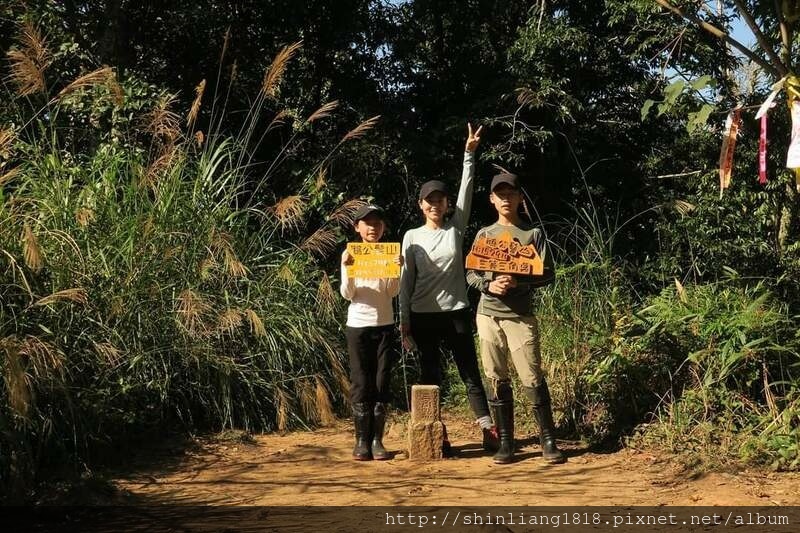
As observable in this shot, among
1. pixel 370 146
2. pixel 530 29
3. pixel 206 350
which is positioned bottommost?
pixel 206 350

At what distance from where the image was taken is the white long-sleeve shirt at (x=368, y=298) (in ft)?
16.7

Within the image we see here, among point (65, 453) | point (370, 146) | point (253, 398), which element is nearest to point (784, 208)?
point (370, 146)

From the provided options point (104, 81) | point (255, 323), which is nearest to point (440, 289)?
point (255, 323)

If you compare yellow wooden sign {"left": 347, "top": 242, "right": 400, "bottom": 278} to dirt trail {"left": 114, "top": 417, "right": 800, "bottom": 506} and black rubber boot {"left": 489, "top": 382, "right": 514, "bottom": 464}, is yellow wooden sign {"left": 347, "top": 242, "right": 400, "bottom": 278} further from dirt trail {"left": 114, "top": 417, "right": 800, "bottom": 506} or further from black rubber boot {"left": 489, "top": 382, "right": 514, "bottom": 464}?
dirt trail {"left": 114, "top": 417, "right": 800, "bottom": 506}

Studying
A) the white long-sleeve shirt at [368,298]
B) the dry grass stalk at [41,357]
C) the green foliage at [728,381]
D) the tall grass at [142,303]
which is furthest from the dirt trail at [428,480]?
the white long-sleeve shirt at [368,298]

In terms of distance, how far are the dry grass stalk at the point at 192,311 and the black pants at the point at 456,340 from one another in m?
1.46

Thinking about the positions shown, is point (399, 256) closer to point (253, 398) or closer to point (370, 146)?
point (253, 398)

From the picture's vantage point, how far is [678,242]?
962cm

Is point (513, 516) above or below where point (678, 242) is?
below

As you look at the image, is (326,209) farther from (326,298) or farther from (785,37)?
(785,37)

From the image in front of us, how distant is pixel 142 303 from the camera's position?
5.43 metres

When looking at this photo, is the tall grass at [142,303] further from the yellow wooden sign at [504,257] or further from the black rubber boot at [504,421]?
the yellow wooden sign at [504,257]

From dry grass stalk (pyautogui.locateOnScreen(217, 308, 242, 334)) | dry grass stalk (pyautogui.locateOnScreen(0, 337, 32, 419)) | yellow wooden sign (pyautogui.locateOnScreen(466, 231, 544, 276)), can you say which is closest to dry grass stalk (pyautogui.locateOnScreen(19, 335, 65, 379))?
dry grass stalk (pyautogui.locateOnScreen(0, 337, 32, 419))

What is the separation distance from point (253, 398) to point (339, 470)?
1.26 m
